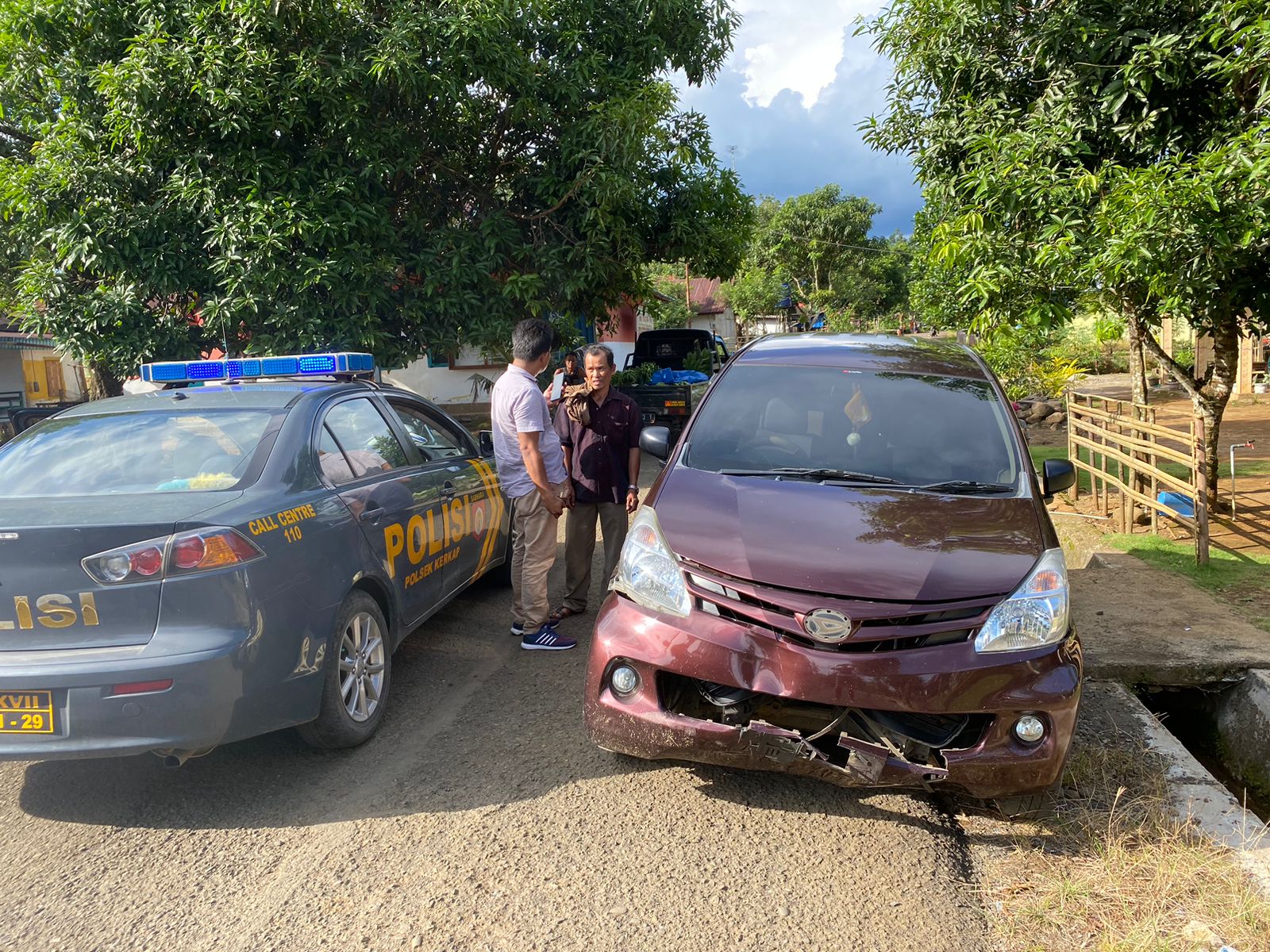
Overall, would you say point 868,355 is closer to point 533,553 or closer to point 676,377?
point 533,553

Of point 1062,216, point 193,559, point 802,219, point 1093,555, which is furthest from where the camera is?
point 802,219

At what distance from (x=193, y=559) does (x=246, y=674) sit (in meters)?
0.45

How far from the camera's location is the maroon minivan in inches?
111

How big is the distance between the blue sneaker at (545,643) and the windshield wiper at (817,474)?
5.63 ft

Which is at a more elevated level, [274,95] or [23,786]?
[274,95]

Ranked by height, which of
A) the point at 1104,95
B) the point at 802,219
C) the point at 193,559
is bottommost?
the point at 193,559

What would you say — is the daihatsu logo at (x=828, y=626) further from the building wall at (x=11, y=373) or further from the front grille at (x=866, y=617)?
the building wall at (x=11, y=373)

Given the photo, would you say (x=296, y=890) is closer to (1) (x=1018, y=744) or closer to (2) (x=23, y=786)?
(2) (x=23, y=786)

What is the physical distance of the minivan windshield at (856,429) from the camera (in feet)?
12.6

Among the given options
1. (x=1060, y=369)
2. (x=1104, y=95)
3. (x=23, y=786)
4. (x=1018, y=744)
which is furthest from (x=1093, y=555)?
(x=1060, y=369)

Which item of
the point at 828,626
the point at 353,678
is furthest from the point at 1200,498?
the point at 353,678

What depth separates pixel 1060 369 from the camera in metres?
18.4

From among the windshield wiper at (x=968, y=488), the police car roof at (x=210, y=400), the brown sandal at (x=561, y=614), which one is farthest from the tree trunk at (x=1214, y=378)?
the police car roof at (x=210, y=400)

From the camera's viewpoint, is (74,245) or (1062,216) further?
(74,245)
